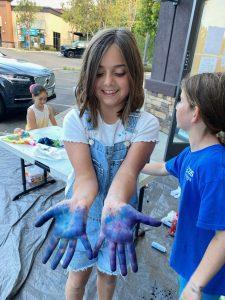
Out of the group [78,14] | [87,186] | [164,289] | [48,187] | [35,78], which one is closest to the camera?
[87,186]

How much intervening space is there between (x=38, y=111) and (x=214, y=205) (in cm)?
294

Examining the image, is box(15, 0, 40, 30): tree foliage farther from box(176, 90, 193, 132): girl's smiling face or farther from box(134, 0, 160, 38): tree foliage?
A: box(176, 90, 193, 132): girl's smiling face

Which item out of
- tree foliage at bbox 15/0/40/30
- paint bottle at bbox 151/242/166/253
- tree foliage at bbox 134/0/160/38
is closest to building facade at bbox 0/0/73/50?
tree foliage at bbox 15/0/40/30

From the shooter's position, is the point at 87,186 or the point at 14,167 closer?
the point at 87,186

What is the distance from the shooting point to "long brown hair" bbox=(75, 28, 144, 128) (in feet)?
3.80

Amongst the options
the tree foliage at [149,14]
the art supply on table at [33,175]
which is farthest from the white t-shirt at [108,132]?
the tree foliage at [149,14]

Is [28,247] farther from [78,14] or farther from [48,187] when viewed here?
[78,14]

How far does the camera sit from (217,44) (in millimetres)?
3764

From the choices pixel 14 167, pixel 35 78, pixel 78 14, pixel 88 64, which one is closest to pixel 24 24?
pixel 78 14

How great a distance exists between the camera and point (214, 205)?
101cm

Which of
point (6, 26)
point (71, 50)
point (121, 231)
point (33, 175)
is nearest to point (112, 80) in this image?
point (121, 231)

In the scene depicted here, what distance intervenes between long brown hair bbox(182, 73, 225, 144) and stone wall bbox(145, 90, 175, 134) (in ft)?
12.5

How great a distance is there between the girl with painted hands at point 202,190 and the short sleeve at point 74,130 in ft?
1.46

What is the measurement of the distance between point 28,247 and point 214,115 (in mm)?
1980
